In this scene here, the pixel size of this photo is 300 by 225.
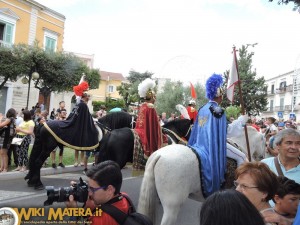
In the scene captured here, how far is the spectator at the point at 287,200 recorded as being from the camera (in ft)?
8.04

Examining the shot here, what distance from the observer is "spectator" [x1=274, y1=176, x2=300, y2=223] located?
8.04 ft

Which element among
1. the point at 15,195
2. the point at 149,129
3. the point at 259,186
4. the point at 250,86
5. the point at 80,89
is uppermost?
the point at 250,86

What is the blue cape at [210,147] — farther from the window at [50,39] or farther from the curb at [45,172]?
the window at [50,39]

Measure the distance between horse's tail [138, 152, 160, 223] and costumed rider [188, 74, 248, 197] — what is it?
2.10ft

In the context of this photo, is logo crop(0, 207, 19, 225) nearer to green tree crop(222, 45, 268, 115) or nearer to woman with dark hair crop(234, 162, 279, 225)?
woman with dark hair crop(234, 162, 279, 225)

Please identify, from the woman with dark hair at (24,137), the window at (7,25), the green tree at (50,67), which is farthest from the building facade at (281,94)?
the woman with dark hair at (24,137)

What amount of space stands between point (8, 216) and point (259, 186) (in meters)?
1.81

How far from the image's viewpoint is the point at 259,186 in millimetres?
2289

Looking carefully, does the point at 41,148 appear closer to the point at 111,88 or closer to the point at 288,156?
the point at 288,156

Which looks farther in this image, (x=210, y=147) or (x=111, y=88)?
(x=111, y=88)

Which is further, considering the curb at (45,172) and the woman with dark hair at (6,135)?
the woman with dark hair at (6,135)

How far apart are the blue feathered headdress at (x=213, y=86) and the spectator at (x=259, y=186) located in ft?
7.62

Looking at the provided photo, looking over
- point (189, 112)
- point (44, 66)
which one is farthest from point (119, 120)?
point (44, 66)

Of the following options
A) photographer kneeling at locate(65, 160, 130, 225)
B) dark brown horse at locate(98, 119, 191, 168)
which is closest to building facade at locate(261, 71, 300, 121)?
dark brown horse at locate(98, 119, 191, 168)
